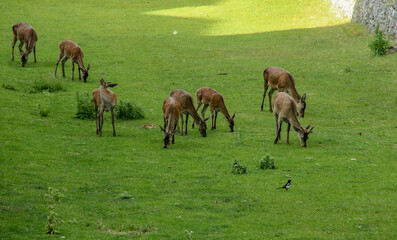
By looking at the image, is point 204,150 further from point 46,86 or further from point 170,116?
point 46,86

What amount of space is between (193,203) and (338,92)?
54.9 ft

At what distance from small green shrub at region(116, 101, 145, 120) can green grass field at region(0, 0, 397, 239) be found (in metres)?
0.37

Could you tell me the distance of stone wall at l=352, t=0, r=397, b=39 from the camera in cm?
3694

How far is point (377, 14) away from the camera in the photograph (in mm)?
39719

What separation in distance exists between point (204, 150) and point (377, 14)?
90.6ft

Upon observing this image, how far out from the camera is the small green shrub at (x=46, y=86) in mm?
25219

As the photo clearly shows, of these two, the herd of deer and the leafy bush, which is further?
the leafy bush

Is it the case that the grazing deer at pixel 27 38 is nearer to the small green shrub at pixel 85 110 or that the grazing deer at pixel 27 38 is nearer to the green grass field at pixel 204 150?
the green grass field at pixel 204 150

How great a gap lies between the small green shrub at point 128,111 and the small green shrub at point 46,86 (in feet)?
16.4

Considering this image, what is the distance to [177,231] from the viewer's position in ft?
34.1

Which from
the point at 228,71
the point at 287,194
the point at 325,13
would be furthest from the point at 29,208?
the point at 325,13

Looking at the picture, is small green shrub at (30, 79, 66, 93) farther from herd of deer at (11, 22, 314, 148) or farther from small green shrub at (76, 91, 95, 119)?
herd of deer at (11, 22, 314, 148)

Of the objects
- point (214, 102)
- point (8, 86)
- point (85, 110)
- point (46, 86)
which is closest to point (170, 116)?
point (214, 102)

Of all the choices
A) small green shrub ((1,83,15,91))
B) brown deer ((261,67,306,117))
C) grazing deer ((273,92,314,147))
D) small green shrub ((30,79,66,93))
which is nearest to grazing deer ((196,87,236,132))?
grazing deer ((273,92,314,147))
